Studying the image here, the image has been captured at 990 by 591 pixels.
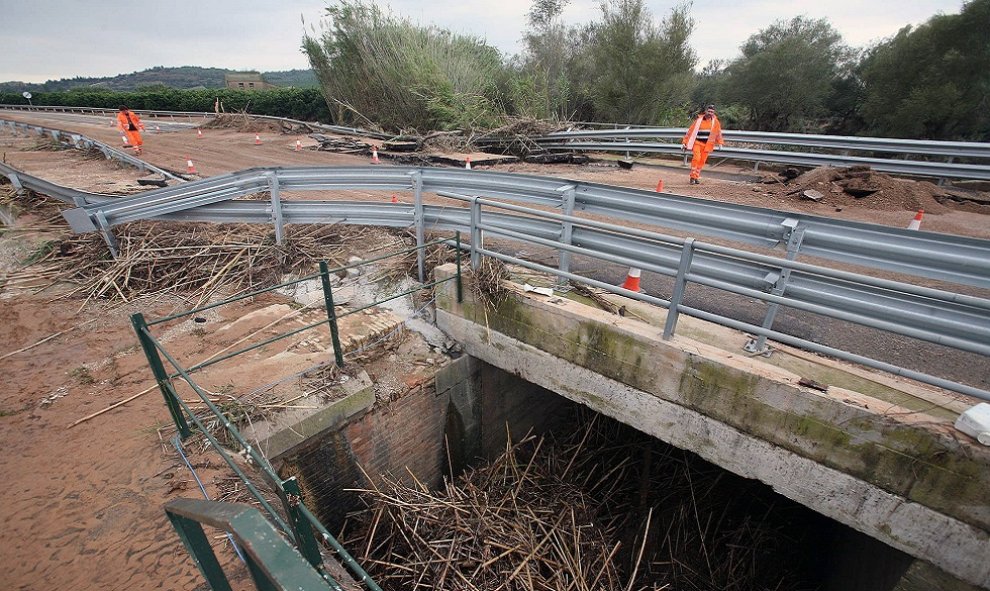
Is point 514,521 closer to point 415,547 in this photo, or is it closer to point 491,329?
point 415,547

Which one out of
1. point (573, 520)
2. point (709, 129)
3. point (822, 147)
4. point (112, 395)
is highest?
point (709, 129)

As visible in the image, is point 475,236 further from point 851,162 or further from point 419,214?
point 851,162

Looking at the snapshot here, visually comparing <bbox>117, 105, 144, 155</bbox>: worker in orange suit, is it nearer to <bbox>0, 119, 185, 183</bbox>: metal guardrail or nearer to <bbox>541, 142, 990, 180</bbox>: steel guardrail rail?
<bbox>0, 119, 185, 183</bbox>: metal guardrail

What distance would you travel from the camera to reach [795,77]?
2703 cm

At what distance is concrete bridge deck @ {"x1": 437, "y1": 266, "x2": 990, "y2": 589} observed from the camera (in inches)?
113

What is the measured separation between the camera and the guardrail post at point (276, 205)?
6.06 metres

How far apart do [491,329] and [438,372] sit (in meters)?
0.76

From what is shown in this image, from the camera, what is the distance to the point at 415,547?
4.07m

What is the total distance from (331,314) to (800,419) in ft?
12.7

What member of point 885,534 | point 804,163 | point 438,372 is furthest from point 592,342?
point 804,163

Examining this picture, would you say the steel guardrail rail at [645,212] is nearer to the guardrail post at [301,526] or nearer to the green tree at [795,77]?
the guardrail post at [301,526]

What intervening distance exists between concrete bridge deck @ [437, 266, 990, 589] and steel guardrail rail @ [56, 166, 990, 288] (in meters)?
0.88

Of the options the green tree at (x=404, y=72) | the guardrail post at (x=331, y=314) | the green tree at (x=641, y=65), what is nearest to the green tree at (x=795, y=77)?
the green tree at (x=641, y=65)

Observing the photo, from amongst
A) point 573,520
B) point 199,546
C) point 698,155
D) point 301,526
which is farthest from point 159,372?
point 698,155
